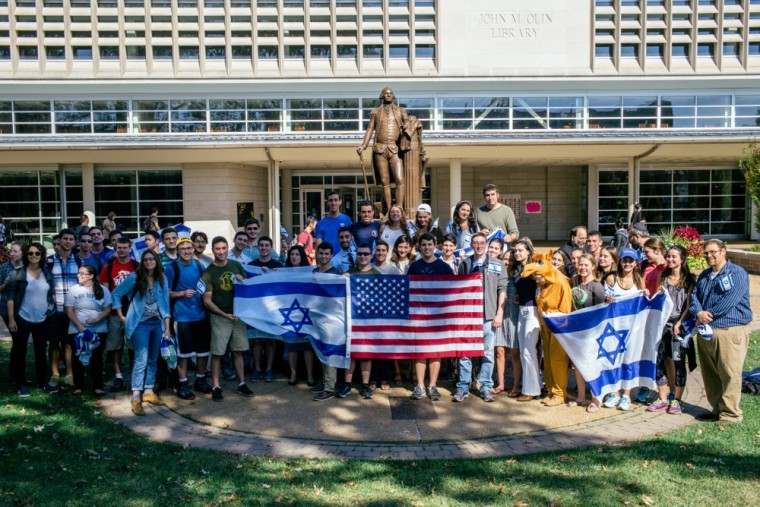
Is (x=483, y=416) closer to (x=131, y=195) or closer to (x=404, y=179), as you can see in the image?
(x=404, y=179)

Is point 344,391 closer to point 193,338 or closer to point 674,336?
point 193,338

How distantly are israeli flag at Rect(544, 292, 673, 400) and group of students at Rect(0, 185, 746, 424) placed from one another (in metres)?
0.15

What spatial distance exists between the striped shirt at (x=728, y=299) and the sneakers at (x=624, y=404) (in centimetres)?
132

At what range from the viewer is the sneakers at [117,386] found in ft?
27.2

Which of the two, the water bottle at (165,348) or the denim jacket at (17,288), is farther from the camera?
the denim jacket at (17,288)

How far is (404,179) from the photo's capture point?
11227 mm

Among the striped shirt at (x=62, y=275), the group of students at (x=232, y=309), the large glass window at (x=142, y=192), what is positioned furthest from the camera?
the large glass window at (x=142, y=192)

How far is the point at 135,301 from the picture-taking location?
7.47 meters

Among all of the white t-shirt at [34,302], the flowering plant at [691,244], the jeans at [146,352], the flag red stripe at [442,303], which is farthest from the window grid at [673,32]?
the white t-shirt at [34,302]

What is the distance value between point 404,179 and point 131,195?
869 inches

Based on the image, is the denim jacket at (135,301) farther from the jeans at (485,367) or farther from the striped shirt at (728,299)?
the striped shirt at (728,299)

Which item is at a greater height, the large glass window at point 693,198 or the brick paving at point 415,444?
the large glass window at point 693,198

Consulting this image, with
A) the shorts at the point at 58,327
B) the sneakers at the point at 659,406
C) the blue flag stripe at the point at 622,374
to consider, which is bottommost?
the sneakers at the point at 659,406

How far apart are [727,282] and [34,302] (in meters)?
8.15
